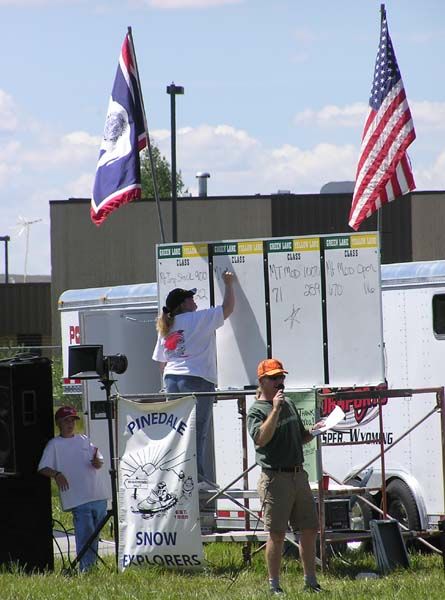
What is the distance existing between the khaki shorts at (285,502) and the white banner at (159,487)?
1.13m

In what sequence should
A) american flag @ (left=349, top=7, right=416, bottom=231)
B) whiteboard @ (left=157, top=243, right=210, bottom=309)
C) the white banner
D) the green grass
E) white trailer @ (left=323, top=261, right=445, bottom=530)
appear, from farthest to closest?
american flag @ (left=349, top=7, right=416, bottom=231), white trailer @ (left=323, top=261, right=445, bottom=530), whiteboard @ (left=157, top=243, right=210, bottom=309), the white banner, the green grass

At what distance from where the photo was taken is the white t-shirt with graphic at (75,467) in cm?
1144

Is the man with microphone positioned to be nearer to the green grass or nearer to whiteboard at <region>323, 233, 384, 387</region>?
the green grass

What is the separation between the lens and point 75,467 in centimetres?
1162

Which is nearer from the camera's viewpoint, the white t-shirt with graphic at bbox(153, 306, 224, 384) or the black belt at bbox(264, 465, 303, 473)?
the black belt at bbox(264, 465, 303, 473)

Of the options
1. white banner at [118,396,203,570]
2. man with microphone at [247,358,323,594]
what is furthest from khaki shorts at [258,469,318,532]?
white banner at [118,396,203,570]

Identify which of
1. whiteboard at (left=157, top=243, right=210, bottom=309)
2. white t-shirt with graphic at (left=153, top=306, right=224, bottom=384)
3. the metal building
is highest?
the metal building

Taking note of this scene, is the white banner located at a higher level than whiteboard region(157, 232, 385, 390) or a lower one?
lower

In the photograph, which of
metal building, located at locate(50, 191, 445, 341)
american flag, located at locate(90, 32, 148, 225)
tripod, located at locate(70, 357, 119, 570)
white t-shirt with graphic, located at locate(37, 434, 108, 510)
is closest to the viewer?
tripod, located at locate(70, 357, 119, 570)

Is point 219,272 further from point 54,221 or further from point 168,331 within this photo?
point 54,221

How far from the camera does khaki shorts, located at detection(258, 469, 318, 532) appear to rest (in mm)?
9797

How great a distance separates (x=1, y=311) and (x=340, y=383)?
1422 inches

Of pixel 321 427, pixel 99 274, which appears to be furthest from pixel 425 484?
pixel 99 274

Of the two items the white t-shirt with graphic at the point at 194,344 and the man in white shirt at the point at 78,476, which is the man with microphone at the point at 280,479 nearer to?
the white t-shirt with graphic at the point at 194,344
